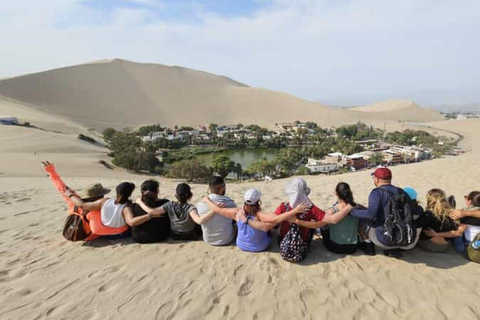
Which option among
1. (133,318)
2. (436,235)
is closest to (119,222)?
(133,318)

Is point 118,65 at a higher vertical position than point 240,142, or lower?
higher

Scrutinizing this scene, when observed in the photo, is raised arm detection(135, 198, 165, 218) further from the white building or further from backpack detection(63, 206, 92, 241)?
the white building

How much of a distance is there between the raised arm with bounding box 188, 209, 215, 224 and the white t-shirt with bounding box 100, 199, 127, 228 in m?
0.97

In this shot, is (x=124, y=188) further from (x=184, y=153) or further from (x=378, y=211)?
(x=184, y=153)

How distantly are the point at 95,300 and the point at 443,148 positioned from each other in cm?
5761

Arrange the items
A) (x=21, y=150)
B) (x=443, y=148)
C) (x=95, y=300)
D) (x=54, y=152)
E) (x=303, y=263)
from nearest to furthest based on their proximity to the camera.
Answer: (x=95, y=300) < (x=303, y=263) < (x=21, y=150) < (x=54, y=152) < (x=443, y=148)

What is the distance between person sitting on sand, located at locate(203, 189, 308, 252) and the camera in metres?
3.44

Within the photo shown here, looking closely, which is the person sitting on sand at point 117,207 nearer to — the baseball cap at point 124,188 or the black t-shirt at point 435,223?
the baseball cap at point 124,188

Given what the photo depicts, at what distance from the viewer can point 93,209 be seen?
4.04 m

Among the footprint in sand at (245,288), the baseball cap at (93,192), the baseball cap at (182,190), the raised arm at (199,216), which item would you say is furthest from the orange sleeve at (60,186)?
the footprint in sand at (245,288)

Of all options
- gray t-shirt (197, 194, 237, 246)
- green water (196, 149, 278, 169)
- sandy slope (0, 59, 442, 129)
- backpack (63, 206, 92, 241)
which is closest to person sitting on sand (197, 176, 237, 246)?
gray t-shirt (197, 194, 237, 246)

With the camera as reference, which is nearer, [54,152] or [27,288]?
[27,288]

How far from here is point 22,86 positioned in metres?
81.0

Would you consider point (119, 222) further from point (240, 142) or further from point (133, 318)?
point (240, 142)
